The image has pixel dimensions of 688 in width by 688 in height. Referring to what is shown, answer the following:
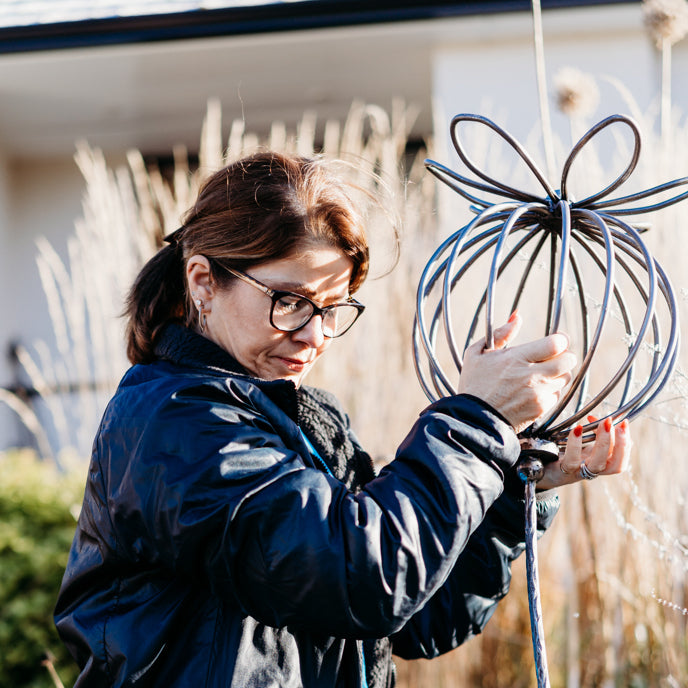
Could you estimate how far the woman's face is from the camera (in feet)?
3.84

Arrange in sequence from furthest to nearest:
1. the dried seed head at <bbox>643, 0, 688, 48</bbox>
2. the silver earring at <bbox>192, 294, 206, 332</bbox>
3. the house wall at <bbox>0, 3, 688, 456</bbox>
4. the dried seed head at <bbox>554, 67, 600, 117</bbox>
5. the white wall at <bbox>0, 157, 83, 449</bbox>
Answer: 1. the white wall at <bbox>0, 157, 83, 449</bbox>
2. the house wall at <bbox>0, 3, 688, 456</bbox>
3. the dried seed head at <bbox>554, 67, 600, 117</bbox>
4. the dried seed head at <bbox>643, 0, 688, 48</bbox>
5. the silver earring at <bbox>192, 294, 206, 332</bbox>

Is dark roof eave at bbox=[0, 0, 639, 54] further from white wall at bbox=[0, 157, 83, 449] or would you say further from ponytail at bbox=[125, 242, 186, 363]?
ponytail at bbox=[125, 242, 186, 363]

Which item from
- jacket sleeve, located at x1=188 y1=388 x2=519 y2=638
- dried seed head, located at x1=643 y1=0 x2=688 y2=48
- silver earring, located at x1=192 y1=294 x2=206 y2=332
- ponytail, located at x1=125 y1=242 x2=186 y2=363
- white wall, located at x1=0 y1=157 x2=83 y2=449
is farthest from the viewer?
white wall, located at x1=0 y1=157 x2=83 y2=449

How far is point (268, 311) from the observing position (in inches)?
46.1

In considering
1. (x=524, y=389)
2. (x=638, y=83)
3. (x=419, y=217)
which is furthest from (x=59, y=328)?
(x=638, y=83)

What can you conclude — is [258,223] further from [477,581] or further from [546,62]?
[546,62]

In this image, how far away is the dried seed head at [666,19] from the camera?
204cm

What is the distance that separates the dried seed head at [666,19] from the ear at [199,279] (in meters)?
1.52

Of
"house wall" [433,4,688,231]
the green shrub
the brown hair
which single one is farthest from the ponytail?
"house wall" [433,4,688,231]

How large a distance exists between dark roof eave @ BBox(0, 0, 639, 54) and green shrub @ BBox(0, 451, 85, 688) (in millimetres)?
2554

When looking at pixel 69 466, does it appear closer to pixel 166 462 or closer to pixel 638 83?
pixel 166 462

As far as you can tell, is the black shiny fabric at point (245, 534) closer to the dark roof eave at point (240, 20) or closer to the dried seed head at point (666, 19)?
the dried seed head at point (666, 19)

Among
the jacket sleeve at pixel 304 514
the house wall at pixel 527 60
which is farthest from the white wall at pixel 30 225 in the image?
the jacket sleeve at pixel 304 514

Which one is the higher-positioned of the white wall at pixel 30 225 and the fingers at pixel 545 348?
the white wall at pixel 30 225
